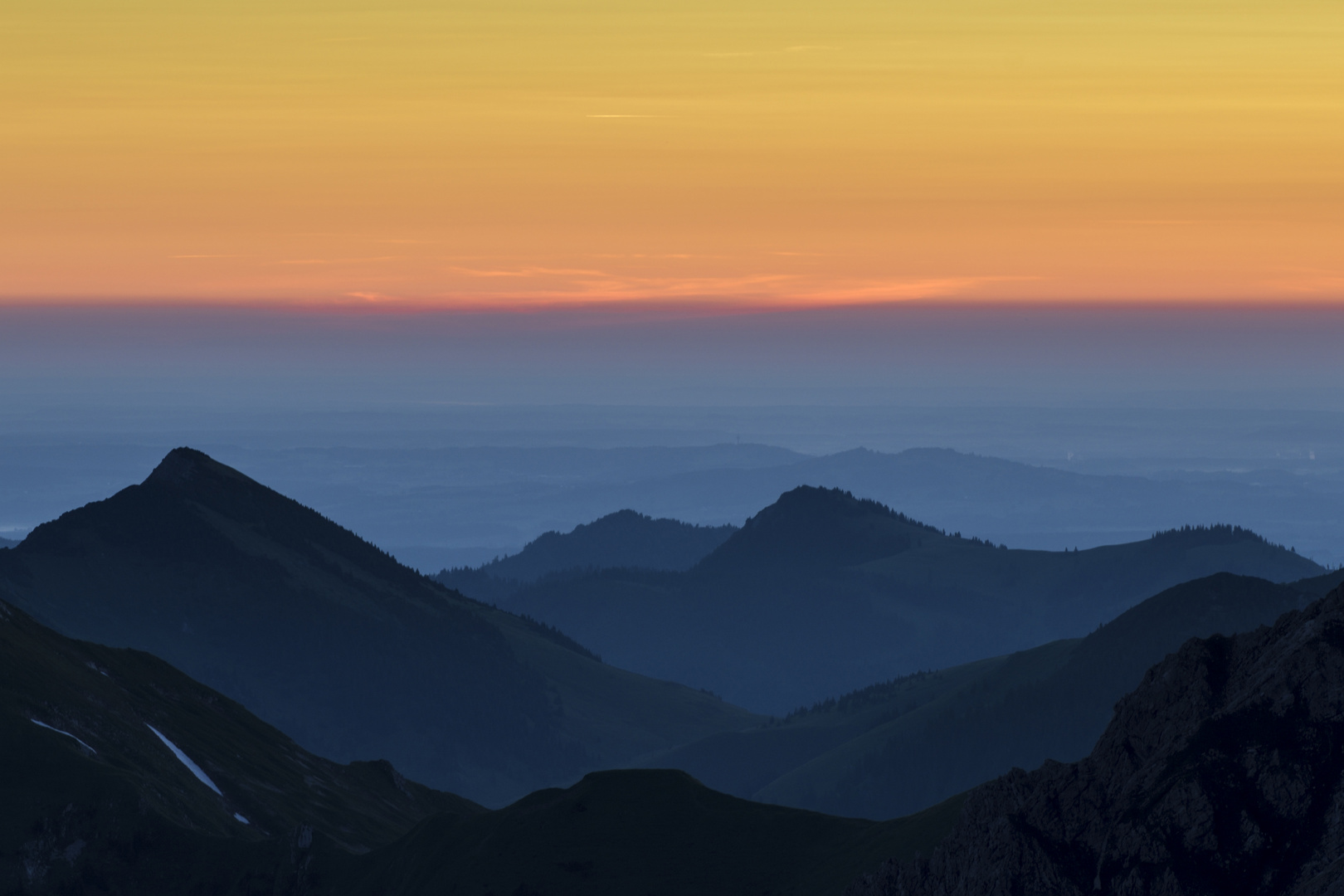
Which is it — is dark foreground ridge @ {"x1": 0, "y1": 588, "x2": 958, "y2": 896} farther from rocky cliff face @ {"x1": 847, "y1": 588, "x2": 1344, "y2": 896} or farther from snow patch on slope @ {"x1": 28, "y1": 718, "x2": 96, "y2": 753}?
rocky cliff face @ {"x1": 847, "y1": 588, "x2": 1344, "y2": 896}

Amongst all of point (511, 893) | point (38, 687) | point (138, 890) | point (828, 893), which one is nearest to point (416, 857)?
point (511, 893)

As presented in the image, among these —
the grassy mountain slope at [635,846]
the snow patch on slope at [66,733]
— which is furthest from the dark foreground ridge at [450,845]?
the snow patch on slope at [66,733]

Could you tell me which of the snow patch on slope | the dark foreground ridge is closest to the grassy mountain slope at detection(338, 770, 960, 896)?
the dark foreground ridge

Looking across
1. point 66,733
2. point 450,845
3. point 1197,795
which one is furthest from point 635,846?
point 66,733

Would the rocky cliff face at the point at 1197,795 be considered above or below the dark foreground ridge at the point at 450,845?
above

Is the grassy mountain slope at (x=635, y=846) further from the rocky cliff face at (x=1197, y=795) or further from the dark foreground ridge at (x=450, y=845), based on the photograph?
the rocky cliff face at (x=1197, y=795)
